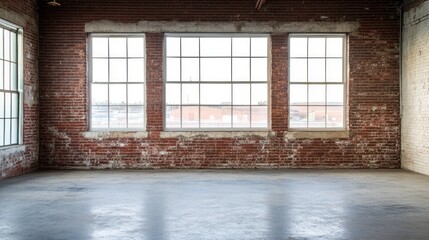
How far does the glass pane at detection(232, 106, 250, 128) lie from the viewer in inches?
489

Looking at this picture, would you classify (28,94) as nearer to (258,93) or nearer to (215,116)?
(215,116)

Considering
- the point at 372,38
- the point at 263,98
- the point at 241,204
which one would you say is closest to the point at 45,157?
the point at 263,98

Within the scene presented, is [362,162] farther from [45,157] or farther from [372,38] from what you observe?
[45,157]

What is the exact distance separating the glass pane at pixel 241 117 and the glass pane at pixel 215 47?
1.36 metres

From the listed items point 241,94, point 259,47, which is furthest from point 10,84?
point 259,47

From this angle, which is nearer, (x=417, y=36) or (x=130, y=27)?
(x=417, y=36)

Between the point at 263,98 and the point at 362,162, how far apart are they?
2805 mm

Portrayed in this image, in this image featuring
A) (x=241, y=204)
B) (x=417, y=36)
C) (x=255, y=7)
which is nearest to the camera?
(x=241, y=204)

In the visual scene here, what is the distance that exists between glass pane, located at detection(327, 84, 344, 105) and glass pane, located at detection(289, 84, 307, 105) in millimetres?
586

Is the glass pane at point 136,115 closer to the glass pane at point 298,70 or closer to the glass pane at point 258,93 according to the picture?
the glass pane at point 258,93

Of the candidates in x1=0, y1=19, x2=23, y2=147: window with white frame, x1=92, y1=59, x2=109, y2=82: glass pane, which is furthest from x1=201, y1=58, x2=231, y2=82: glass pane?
x1=0, y1=19, x2=23, y2=147: window with white frame

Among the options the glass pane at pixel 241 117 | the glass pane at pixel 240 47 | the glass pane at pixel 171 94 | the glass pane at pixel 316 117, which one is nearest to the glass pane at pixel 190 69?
the glass pane at pixel 171 94

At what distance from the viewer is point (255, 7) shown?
1225 cm

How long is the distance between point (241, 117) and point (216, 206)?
5.39m
